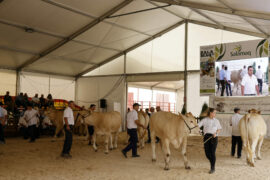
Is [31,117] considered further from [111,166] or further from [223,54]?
[223,54]

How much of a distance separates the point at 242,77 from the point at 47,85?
42.2 ft

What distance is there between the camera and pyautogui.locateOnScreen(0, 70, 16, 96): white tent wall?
1744cm

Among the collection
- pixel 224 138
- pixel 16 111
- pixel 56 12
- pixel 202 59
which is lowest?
pixel 224 138

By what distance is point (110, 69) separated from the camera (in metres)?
20.0

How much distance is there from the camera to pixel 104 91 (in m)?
20.5

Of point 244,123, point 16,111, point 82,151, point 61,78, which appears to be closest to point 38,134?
point 16,111

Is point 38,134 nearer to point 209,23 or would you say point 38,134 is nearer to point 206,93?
point 206,93

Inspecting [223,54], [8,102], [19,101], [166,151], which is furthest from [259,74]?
[8,102]

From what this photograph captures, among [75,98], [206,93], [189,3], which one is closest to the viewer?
[189,3]

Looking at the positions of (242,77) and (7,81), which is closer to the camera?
(242,77)

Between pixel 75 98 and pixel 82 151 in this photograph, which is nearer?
pixel 82 151

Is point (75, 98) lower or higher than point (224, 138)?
higher

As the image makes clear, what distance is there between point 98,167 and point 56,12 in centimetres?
824

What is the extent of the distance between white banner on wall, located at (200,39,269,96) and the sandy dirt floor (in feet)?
12.6
